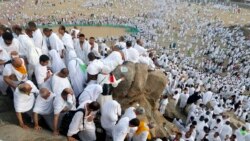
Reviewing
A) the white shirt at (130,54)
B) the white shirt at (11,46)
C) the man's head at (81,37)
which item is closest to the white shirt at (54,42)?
the man's head at (81,37)

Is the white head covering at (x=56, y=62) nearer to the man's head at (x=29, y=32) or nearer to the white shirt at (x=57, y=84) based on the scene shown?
the man's head at (x=29, y=32)

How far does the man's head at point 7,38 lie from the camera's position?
5.80 meters

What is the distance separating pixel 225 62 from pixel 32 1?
24.5m

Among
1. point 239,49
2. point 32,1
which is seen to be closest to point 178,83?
point 239,49

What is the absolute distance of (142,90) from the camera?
7.82 m

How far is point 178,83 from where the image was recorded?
12242 millimetres

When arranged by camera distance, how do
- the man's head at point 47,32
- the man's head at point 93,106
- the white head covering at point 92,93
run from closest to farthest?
the man's head at point 93,106 < the white head covering at point 92,93 < the man's head at point 47,32

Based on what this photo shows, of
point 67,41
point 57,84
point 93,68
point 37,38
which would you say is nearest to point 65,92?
point 57,84

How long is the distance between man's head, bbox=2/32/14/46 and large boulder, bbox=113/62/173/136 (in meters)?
2.17

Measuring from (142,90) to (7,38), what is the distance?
323 centimetres

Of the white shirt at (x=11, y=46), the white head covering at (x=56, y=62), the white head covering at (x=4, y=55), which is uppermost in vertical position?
the white shirt at (x=11, y=46)

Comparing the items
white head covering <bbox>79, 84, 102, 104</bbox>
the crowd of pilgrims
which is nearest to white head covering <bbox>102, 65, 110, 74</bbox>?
the crowd of pilgrims

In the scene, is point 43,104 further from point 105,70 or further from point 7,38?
point 105,70

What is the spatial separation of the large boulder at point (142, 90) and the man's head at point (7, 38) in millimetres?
2168
